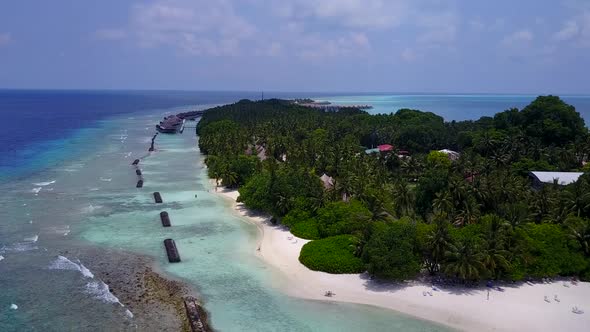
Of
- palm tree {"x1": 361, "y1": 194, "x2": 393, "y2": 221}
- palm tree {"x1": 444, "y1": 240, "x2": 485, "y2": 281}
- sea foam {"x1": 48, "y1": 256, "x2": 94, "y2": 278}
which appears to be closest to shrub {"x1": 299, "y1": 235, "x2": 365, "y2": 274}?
palm tree {"x1": 361, "y1": 194, "x2": 393, "y2": 221}

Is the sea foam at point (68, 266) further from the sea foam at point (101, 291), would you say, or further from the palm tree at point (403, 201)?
the palm tree at point (403, 201)

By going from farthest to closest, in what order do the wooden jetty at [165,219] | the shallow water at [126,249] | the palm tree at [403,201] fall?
the wooden jetty at [165,219], the palm tree at [403,201], the shallow water at [126,249]

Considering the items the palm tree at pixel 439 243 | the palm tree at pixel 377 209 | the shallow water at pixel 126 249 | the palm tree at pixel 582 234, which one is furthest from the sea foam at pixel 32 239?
the palm tree at pixel 582 234

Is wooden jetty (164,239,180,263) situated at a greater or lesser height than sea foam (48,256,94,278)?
greater

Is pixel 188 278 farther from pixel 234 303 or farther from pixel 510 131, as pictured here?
pixel 510 131

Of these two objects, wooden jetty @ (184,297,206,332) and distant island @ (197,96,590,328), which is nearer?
wooden jetty @ (184,297,206,332)

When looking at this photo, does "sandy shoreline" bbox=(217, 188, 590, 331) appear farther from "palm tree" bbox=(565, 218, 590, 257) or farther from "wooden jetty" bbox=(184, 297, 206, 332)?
"wooden jetty" bbox=(184, 297, 206, 332)

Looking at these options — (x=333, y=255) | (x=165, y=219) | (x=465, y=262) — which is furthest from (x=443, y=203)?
(x=165, y=219)
